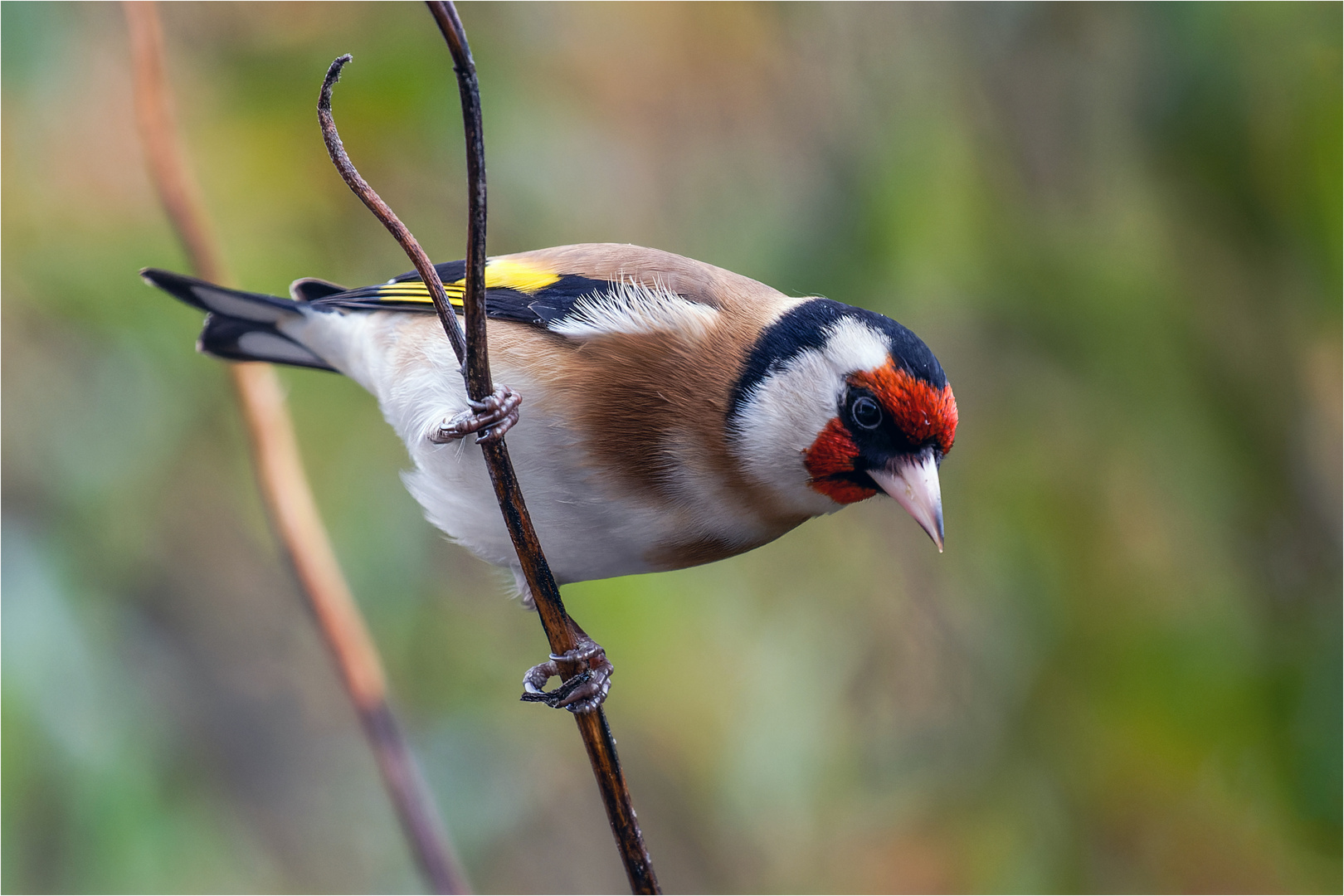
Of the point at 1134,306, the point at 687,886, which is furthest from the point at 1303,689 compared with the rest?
the point at 687,886

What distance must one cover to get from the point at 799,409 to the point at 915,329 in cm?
142

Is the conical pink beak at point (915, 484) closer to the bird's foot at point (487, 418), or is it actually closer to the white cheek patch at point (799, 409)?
the white cheek patch at point (799, 409)

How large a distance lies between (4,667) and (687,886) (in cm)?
227

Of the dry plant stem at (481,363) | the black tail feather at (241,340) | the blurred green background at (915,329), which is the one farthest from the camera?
the blurred green background at (915,329)

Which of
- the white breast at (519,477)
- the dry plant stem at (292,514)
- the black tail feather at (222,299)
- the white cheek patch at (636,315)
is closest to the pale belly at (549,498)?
the white breast at (519,477)

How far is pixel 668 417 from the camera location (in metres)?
1.92

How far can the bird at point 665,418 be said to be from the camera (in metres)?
1.81

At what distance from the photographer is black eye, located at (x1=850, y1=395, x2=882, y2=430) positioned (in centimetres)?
181

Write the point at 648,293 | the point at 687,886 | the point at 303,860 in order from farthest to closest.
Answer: the point at 303,860
the point at 687,886
the point at 648,293

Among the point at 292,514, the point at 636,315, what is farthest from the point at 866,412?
the point at 292,514

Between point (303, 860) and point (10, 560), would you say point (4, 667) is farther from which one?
point (303, 860)

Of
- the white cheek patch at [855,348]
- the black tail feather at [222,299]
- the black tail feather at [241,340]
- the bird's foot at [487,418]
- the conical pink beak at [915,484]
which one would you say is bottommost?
the conical pink beak at [915,484]

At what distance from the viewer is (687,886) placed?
3.75 meters

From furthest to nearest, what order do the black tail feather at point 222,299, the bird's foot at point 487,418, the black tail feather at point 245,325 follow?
the black tail feather at point 245,325, the black tail feather at point 222,299, the bird's foot at point 487,418
